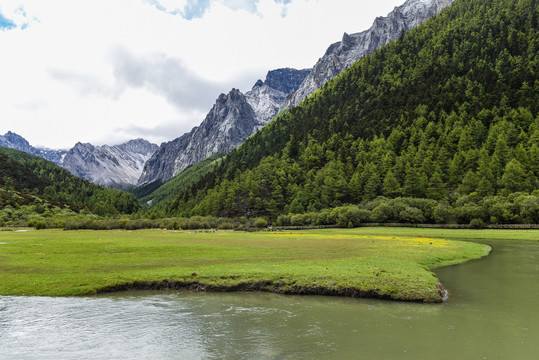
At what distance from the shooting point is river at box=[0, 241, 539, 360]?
15805mm

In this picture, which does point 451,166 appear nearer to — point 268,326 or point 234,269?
point 234,269

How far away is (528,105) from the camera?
162 metres

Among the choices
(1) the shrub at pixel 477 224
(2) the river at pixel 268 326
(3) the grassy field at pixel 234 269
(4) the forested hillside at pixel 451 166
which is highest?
(4) the forested hillside at pixel 451 166

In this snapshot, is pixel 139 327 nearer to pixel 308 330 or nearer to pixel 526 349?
pixel 308 330

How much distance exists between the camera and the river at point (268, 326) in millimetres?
15805

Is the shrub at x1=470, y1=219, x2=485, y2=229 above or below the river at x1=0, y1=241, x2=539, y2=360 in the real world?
above

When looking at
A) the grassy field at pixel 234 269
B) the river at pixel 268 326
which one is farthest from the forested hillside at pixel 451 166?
the river at pixel 268 326

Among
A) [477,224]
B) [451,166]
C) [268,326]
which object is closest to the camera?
[268,326]

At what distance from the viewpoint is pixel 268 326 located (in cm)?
1969

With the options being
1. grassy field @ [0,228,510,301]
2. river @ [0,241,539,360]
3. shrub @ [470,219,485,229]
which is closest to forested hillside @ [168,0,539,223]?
shrub @ [470,219,485,229]

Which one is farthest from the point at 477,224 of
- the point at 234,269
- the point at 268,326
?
the point at 268,326

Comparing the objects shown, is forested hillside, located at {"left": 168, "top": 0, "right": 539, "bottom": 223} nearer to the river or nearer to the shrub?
the shrub

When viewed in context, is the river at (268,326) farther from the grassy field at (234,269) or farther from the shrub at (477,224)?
the shrub at (477,224)

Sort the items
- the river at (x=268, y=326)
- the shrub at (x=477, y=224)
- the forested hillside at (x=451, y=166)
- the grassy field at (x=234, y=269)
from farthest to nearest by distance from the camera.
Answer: the forested hillside at (x=451, y=166), the shrub at (x=477, y=224), the grassy field at (x=234, y=269), the river at (x=268, y=326)
